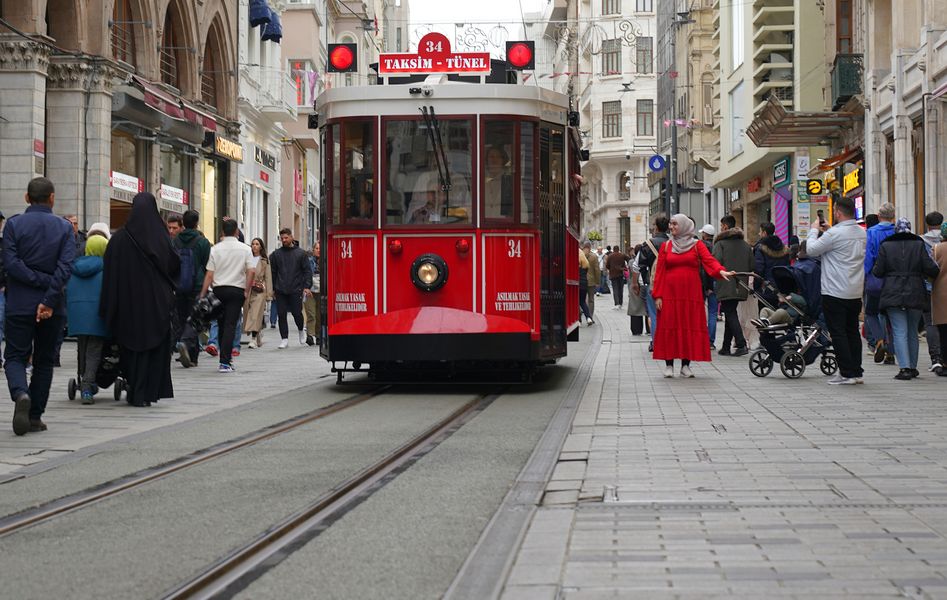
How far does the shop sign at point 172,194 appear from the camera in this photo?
32.4 meters

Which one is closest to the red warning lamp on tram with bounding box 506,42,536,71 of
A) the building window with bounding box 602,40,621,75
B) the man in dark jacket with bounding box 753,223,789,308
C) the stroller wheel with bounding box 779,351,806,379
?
the stroller wheel with bounding box 779,351,806,379

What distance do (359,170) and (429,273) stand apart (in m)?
1.24

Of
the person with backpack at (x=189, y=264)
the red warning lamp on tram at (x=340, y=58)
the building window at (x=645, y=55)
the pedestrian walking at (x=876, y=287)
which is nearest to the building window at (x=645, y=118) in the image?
the building window at (x=645, y=55)

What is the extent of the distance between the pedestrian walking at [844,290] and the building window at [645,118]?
7724 cm

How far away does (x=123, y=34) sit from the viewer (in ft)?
98.0

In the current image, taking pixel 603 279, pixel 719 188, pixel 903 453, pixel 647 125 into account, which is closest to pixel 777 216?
pixel 603 279

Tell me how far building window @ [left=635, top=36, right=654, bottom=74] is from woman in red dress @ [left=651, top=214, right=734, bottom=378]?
76085 millimetres

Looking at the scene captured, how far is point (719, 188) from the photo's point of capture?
58875 millimetres

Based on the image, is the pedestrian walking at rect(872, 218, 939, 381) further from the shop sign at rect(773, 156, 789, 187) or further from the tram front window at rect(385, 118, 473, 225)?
the shop sign at rect(773, 156, 789, 187)

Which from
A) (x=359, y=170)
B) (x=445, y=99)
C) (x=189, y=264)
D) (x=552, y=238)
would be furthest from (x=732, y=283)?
(x=189, y=264)

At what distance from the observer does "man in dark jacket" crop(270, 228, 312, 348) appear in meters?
22.0

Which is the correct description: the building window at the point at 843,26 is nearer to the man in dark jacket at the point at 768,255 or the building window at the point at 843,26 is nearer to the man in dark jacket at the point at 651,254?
the man in dark jacket at the point at 651,254

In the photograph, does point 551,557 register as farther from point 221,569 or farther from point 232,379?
point 232,379

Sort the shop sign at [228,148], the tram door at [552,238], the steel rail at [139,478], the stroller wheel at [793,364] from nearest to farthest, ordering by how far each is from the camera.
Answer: the steel rail at [139,478] < the tram door at [552,238] < the stroller wheel at [793,364] < the shop sign at [228,148]
